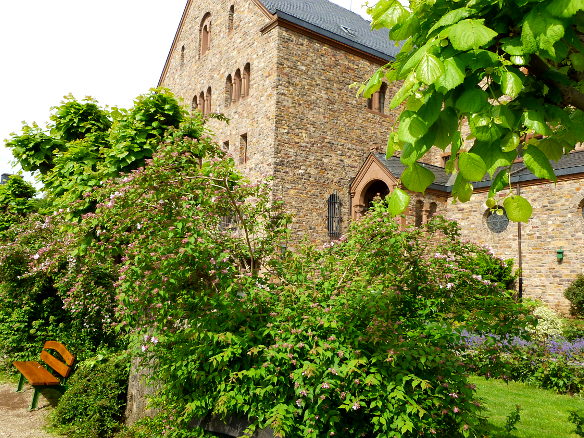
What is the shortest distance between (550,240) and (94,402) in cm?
1539

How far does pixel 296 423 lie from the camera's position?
157 inches

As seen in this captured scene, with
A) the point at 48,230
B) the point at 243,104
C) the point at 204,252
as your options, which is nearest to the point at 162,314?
the point at 204,252

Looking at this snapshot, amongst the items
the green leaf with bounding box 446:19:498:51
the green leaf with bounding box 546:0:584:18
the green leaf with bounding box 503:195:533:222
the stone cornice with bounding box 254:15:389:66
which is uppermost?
the stone cornice with bounding box 254:15:389:66

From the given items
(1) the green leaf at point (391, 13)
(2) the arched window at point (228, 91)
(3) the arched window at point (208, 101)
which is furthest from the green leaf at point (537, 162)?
(3) the arched window at point (208, 101)

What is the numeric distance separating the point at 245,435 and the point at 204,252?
1691 millimetres

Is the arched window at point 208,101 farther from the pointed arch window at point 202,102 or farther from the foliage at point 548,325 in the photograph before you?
the foliage at point 548,325

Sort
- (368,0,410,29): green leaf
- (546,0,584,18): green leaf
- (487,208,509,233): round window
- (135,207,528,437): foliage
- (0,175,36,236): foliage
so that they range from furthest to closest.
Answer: (0,175,36,236): foliage
(487,208,509,233): round window
(135,207,528,437): foliage
(368,0,410,29): green leaf
(546,0,584,18): green leaf

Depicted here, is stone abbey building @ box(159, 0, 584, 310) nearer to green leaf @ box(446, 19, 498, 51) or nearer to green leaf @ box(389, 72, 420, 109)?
green leaf @ box(389, 72, 420, 109)

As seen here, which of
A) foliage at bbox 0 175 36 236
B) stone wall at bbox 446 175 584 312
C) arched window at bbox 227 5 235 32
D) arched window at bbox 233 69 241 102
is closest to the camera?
stone wall at bbox 446 175 584 312

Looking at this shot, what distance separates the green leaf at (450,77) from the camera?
177 cm

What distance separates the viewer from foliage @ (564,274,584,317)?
1490 cm

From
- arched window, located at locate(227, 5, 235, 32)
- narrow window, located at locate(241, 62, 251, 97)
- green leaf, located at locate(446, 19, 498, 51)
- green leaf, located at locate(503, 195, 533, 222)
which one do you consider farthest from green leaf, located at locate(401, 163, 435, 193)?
arched window, located at locate(227, 5, 235, 32)

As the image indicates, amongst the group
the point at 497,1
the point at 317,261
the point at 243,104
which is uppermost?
the point at 243,104

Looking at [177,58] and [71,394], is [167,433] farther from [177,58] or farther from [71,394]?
[177,58]
